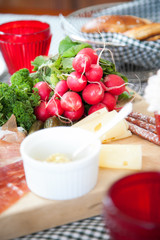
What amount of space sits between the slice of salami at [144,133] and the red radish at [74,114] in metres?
0.16

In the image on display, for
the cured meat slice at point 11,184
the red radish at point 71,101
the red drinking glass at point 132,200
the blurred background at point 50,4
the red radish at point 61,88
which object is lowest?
the blurred background at point 50,4

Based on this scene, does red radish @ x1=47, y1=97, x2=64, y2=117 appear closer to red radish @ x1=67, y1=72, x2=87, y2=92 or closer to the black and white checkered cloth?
red radish @ x1=67, y1=72, x2=87, y2=92

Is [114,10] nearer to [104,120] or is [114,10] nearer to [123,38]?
[123,38]

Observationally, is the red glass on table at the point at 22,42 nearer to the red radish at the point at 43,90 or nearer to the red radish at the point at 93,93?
the red radish at the point at 43,90

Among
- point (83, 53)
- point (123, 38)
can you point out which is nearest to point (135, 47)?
point (123, 38)

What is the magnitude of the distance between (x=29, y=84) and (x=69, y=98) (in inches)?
6.9

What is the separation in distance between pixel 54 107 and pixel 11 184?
344 mm

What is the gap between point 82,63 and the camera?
3.46 feet

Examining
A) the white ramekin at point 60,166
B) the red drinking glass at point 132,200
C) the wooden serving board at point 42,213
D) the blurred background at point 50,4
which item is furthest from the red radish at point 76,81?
the blurred background at point 50,4

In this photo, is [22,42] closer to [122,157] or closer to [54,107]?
[54,107]

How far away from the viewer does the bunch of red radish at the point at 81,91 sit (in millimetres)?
1071

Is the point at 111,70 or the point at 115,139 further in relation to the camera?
the point at 111,70

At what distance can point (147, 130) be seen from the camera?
1054 mm

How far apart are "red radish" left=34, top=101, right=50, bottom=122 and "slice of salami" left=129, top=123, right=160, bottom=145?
268 millimetres
